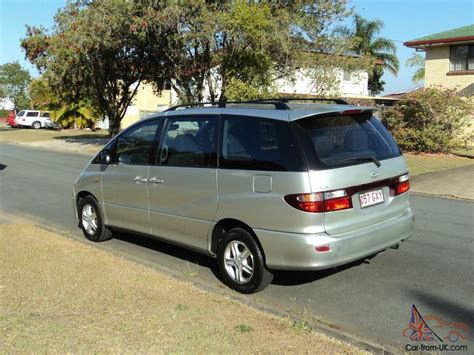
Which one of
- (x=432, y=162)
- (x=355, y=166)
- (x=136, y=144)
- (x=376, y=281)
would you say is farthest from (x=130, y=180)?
(x=432, y=162)

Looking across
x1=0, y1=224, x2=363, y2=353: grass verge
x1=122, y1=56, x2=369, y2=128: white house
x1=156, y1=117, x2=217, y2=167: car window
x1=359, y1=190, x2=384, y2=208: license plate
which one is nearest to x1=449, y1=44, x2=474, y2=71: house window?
x1=122, y1=56, x2=369, y2=128: white house

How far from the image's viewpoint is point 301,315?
178 inches

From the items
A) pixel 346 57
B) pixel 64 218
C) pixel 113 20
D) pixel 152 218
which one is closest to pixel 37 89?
pixel 113 20

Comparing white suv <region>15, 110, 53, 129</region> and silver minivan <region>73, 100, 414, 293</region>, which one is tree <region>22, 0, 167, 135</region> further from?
white suv <region>15, 110, 53, 129</region>

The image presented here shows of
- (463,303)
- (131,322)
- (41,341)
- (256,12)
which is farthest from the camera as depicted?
(256,12)

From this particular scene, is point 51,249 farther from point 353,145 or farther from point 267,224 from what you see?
point 353,145

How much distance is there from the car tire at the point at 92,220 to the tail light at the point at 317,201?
10.6 ft

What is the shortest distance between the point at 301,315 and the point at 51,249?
10.8ft

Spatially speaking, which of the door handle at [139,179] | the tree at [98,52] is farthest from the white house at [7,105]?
the door handle at [139,179]

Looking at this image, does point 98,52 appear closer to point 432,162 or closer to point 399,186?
point 432,162

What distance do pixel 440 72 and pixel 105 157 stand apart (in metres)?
21.7

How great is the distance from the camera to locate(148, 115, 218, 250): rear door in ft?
17.3

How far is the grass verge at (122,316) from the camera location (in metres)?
3.76

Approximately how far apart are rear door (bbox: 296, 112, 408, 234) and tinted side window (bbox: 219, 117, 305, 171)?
137 mm
